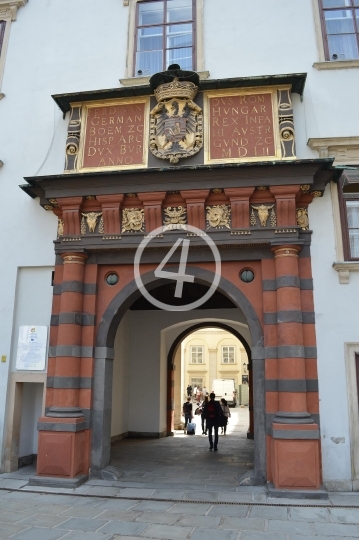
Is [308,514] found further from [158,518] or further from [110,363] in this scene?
[110,363]

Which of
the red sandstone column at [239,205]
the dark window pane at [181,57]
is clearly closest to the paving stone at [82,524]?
the red sandstone column at [239,205]

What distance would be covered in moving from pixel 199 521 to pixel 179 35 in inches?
356

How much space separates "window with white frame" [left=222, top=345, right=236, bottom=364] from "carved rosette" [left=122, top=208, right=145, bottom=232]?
3162cm

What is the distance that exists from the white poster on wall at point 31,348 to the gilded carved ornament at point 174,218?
2977 millimetres

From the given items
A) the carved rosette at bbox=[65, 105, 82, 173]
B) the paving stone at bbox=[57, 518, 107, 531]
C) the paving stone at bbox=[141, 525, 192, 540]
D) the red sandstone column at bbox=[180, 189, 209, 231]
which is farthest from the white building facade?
the paving stone at bbox=[57, 518, 107, 531]

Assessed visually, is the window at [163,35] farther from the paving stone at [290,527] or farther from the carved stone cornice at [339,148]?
the paving stone at [290,527]

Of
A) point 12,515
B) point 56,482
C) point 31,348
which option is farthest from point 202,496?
point 31,348

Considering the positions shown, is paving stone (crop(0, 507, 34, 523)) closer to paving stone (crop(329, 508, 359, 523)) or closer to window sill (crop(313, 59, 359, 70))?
paving stone (crop(329, 508, 359, 523))

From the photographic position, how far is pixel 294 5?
952 centimetres

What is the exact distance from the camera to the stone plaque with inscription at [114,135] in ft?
28.5

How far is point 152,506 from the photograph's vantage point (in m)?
6.61

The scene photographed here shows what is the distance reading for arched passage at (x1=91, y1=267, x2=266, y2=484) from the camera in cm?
768

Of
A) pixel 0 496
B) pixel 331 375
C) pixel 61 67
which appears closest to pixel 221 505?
pixel 331 375

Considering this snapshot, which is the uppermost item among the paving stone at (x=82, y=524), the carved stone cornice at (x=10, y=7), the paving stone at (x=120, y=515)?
the carved stone cornice at (x=10, y=7)
